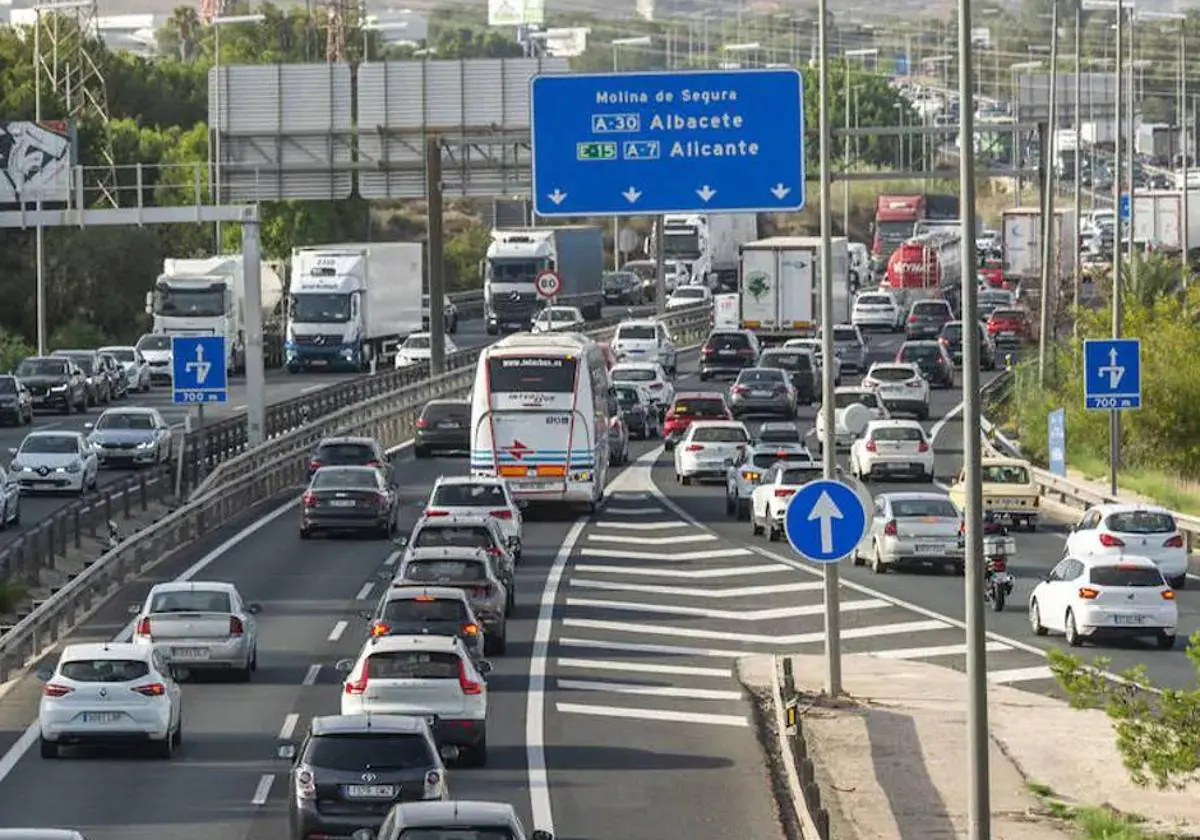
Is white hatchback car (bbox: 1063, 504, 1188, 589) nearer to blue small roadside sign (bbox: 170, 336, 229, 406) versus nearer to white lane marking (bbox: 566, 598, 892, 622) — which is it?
white lane marking (bbox: 566, 598, 892, 622)

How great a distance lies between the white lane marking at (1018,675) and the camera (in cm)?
3859

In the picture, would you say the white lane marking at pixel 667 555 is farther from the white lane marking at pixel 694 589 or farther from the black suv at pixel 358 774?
the black suv at pixel 358 774

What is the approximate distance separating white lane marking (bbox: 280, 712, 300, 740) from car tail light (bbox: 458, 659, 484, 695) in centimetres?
303

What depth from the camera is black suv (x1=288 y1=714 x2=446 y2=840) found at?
24.7 meters

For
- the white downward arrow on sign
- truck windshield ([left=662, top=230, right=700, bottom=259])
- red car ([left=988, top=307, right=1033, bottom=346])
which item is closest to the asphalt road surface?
the white downward arrow on sign

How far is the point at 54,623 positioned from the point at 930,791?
14.5 metres

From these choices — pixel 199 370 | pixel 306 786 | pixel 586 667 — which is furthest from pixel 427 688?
pixel 199 370

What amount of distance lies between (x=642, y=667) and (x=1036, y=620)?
6556 mm

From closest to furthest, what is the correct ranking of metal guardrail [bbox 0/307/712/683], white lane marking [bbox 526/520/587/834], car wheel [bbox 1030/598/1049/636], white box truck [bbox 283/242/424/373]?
white lane marking [bbox 526/520/587/834]
metal guardrail [bbox 0/307/712/683]
car wheel [bbox 1030/598/1049/636]
white box truck [bbox 283/242/424/373]

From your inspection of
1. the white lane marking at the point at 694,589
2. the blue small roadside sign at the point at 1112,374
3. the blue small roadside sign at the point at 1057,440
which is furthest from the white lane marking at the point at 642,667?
the blue small roadside sign at the point at 1057,440

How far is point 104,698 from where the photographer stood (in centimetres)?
3038

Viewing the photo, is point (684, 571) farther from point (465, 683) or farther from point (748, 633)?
point (465, 683)

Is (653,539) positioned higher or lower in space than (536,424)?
lower

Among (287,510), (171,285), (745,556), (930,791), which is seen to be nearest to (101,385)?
(171,285)
